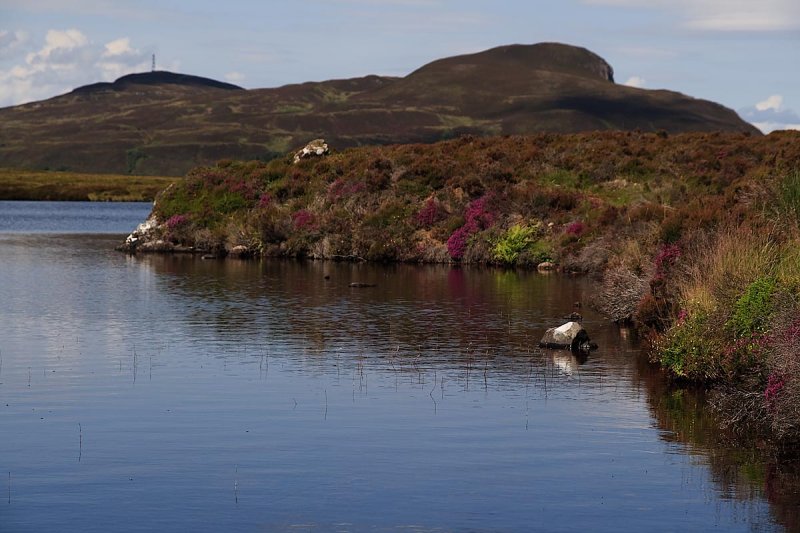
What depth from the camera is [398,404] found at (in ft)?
80.8

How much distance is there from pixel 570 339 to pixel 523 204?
33861mm

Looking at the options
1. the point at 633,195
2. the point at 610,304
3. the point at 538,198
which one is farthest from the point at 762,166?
the point at 610,304

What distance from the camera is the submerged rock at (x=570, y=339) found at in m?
32.1

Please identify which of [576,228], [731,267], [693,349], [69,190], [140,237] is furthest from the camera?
[69,190]

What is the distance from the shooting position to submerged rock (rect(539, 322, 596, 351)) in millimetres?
32094

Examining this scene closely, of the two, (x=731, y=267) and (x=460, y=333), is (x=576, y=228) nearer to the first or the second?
(x=460, y=333)

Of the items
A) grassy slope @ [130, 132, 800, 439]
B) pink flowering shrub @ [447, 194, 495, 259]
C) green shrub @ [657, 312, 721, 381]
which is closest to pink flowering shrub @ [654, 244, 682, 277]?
grassy slope @ [130, 132, 800, 439]

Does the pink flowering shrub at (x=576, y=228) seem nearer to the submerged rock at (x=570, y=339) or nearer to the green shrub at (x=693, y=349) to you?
the submerged rock at (x=570, y=339)

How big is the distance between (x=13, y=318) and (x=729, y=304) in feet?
78.3

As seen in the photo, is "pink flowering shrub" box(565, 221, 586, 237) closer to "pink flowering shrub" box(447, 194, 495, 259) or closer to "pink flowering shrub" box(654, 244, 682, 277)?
"pink flowering shrub" box(447, 194, 495, 259)

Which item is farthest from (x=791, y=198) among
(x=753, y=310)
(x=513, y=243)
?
(x=513, y=243)

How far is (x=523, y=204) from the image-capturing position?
65.4 m

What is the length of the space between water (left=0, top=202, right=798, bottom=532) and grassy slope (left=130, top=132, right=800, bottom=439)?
12.2 feet

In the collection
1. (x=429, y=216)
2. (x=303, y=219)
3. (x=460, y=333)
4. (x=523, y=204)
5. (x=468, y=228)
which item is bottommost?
(x=460, y=333)
